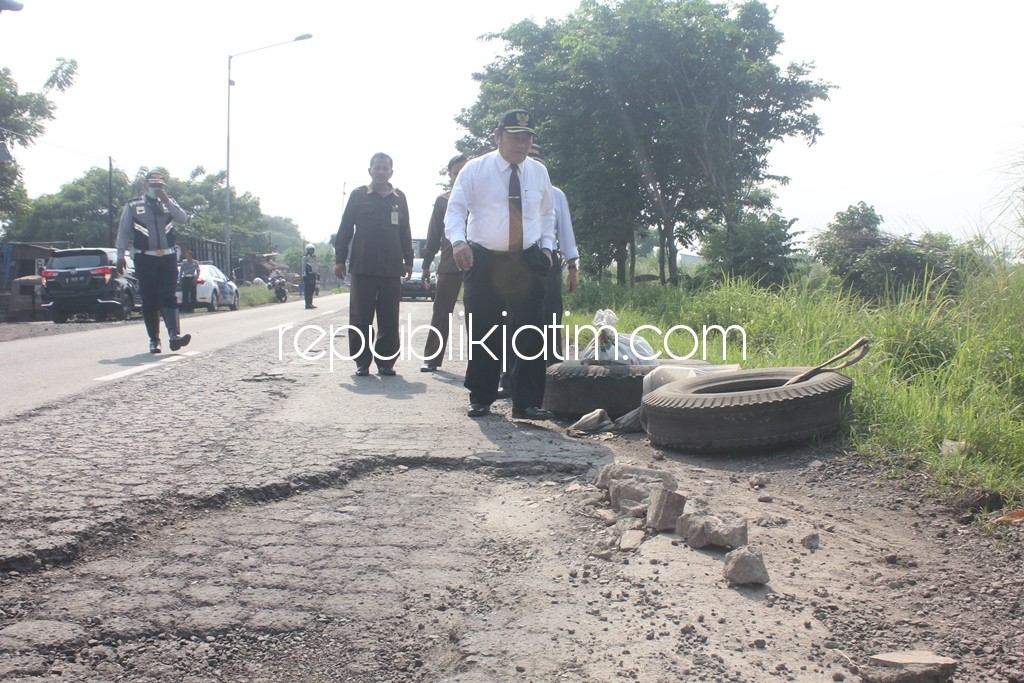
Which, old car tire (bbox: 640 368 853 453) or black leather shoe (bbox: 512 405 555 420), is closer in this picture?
old car tire (bbox: 640 368 853 453)

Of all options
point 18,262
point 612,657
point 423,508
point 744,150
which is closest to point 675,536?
point 612,657

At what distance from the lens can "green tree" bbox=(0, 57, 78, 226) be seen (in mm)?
29609

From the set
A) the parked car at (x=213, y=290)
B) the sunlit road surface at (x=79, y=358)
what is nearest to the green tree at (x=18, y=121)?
the parked car at (x=213, y=290)

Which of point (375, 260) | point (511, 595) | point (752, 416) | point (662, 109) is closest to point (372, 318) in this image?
point (375, 260)

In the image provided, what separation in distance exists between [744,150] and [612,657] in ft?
75.9

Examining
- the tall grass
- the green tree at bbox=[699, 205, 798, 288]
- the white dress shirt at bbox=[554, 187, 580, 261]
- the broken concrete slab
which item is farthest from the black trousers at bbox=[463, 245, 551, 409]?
the green tree at bbox=[699, 205, 798, 288]

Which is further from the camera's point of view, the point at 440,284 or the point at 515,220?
the point at 440,284

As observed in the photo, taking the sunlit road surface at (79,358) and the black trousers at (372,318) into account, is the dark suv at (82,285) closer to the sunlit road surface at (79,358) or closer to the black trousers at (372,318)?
the sunlit road surface at (79,358)

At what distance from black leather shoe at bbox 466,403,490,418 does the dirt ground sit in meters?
1.91

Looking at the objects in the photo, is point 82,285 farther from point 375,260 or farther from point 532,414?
point 532,414

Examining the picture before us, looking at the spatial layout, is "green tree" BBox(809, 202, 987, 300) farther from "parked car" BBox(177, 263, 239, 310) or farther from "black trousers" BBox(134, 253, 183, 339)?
"parked car" BBox(177, 263, 239, 310)

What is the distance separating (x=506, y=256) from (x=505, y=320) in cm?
41

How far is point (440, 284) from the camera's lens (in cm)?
757

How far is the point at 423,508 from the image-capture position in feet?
10.6
